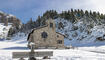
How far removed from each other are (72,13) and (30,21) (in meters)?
50.3

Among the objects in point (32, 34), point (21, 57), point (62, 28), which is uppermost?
point (62, 28)

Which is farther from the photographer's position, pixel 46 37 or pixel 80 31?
pixel 80 31

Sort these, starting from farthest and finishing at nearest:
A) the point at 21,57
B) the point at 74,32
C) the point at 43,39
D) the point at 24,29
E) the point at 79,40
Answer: the point at 24,29, the point at 74,32, the point at 79,40, the point at 43,39, the point at 21,57

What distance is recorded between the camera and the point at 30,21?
493 feet

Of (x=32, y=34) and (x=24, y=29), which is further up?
(x=24, y=29)

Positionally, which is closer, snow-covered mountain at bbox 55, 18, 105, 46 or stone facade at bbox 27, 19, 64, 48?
stone facade at bbox 27, 19, 64, 48

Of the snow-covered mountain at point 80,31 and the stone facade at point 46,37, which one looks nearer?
the stone facade at point 46,37

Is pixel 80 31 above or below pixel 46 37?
above

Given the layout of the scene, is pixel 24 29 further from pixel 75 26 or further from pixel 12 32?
pixel 75 26

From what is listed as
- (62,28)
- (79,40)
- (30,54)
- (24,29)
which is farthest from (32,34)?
(24,29)

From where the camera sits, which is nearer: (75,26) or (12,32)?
(75,26)

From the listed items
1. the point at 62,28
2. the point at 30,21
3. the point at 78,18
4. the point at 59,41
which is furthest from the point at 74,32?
the point at 30,21

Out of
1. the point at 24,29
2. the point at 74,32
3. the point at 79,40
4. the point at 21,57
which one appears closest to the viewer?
the point at 21,57

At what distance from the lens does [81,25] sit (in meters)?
100
